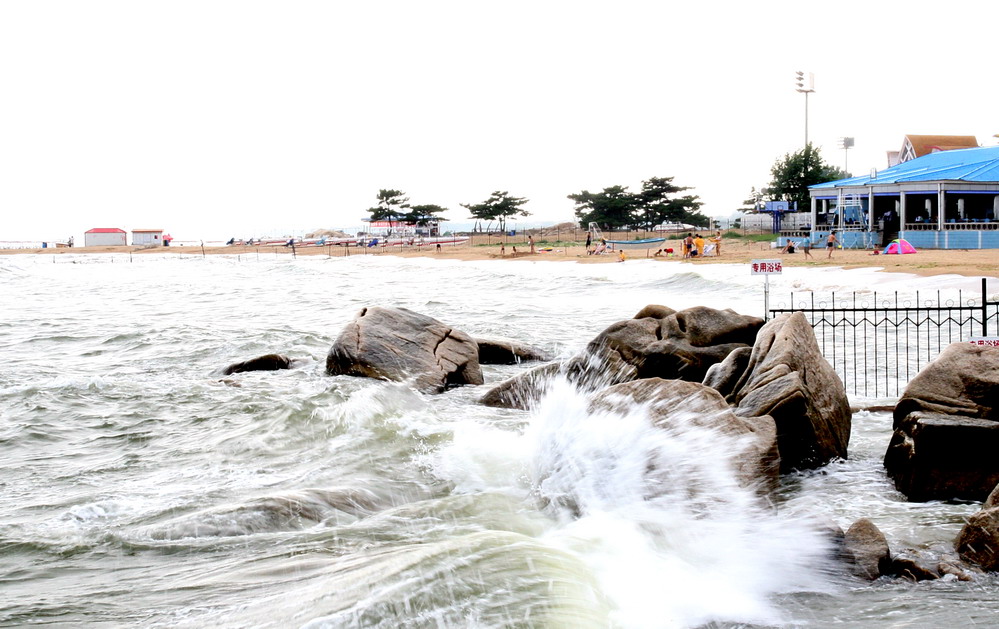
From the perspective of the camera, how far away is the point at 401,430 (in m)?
9.91

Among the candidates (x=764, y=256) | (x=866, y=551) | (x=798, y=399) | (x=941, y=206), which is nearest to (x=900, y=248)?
(x=941, y=206)

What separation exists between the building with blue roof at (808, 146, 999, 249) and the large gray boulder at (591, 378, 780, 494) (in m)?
39.4

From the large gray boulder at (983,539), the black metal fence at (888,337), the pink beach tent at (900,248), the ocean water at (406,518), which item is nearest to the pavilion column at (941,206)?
the pink beach tent at (900,248)

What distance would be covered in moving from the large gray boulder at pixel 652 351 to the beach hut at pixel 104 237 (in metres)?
128

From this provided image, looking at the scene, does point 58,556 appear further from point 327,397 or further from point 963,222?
point 963,222

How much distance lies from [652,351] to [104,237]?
5168 inches

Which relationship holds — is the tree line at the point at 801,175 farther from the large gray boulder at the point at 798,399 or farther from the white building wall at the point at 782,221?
the large gray boulder at the point at 798,399

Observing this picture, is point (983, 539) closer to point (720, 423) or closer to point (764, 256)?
point (720, 423)

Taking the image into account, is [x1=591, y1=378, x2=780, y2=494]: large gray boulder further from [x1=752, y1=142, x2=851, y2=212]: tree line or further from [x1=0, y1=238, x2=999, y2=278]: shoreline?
[x1=752, y1=142, x2=851, y2=212]: tree line

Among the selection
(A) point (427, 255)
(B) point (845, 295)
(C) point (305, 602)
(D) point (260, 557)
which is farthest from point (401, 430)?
(A) point (427, 255)

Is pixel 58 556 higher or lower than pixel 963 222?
lower

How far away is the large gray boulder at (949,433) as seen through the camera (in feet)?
22.1

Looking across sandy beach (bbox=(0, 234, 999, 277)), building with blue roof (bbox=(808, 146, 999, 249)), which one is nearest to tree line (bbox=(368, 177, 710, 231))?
sandy beach (bbox=(0, 234, 999, 277))

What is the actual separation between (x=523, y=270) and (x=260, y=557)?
4209 centimetres
